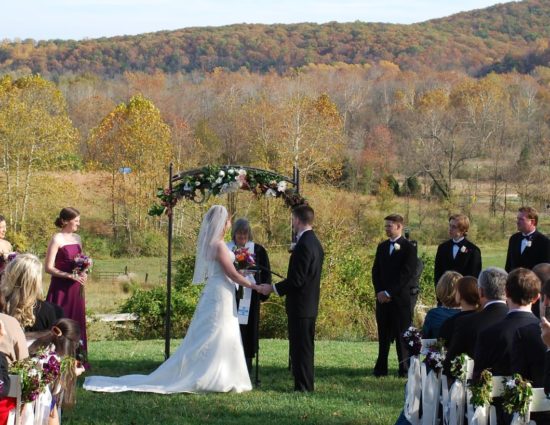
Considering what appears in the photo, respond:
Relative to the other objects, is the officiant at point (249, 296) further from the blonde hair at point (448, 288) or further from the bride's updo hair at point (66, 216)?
the blonde hair at point (448, 288)

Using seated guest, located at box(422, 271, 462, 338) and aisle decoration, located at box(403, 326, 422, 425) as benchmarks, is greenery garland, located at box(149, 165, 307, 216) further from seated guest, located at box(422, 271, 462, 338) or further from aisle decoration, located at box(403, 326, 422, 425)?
aisle decoration, located at box(403, 326, 422, 425)

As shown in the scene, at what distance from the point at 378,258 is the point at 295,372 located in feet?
6.87

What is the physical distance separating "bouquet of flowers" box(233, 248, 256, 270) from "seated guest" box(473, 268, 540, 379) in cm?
431

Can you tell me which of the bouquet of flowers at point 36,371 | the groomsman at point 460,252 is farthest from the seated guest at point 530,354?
the groomsman at point 460,252

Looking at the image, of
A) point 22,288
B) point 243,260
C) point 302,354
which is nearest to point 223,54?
point 243,260

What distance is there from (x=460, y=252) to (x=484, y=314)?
4.27m

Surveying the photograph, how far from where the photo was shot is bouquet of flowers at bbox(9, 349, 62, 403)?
5641mm

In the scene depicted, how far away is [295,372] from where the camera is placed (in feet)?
31.7

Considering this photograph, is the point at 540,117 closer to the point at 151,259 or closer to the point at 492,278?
the point at 151,259

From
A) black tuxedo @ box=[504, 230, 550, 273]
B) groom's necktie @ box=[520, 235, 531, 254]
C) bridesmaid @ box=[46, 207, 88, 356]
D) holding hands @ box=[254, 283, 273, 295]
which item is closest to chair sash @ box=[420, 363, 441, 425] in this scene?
holding hands @ box=[254, 283, 273, 295]

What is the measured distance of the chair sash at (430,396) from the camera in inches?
283

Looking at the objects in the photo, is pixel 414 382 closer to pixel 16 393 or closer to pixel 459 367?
pixel 459 367

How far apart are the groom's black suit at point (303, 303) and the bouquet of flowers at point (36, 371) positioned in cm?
399

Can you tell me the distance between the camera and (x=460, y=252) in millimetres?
10820
